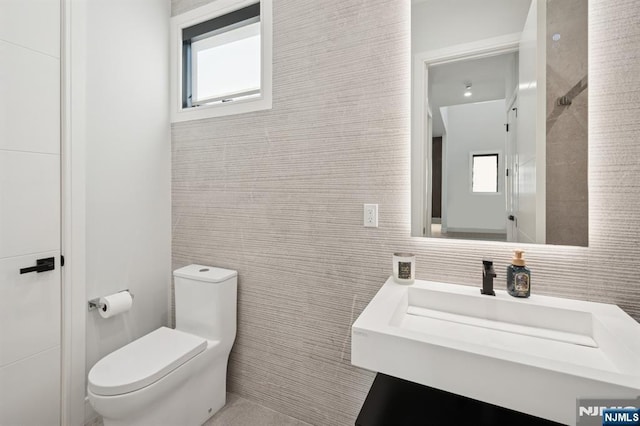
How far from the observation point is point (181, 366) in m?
1.40

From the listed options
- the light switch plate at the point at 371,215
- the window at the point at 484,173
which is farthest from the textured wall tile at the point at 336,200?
the window at the point at 484,173

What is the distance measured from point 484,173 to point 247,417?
1740mm

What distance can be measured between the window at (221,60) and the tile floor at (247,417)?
171 centimetres

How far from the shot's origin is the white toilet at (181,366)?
122 centimetres

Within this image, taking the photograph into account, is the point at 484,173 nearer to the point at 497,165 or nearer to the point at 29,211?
the point at 497,165

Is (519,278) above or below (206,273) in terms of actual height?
above

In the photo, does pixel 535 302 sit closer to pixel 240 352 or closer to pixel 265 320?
pixel 265 320

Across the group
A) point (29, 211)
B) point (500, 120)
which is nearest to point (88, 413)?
point (29, 211)

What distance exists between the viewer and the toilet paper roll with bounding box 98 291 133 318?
159 centimetres

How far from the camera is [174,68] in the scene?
2.03 meters

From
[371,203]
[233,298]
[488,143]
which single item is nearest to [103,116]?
[233,298]

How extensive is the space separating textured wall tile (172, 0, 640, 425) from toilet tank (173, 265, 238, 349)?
0.09m

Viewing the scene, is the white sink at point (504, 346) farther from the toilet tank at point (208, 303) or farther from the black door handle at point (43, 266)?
the black door handle at point (43, 266)

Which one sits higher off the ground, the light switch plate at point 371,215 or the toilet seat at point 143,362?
the light switch plate at point 371,215
